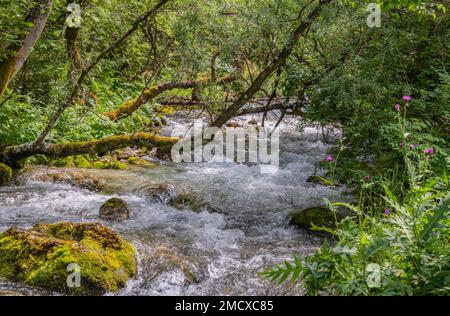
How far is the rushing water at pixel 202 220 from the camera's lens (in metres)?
4.68

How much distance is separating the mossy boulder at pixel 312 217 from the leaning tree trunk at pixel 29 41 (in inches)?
197

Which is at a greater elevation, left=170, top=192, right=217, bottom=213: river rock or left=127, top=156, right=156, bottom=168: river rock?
left=127, top=156, right=156, bottom=168: river rock

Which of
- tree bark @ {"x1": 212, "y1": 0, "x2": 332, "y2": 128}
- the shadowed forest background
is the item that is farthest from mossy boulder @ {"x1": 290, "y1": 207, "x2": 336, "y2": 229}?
tree bark @ {"x1": 212, "y1": 0, "x2": 332, "y2": 128}

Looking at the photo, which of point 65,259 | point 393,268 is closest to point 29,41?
point 65,259

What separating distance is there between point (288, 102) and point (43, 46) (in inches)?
203

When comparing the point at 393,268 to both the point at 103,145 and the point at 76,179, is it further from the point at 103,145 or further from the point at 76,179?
the point at 76,179

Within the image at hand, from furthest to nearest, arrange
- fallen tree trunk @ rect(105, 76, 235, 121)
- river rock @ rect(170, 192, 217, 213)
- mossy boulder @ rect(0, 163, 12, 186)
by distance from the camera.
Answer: mossy boulder @ rect(0, 163, 12, 186) < river rock @ rect(170, 192, 217, 213) < fallen tree trunk @ rect(105, 76, 235, 121)

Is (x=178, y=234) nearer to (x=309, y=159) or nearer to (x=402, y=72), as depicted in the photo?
(x=402, y=72)

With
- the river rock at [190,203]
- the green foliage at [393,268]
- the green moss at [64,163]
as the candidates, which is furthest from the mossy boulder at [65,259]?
the green moss at [64,163]

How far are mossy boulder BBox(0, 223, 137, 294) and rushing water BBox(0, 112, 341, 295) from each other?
0.50 feet

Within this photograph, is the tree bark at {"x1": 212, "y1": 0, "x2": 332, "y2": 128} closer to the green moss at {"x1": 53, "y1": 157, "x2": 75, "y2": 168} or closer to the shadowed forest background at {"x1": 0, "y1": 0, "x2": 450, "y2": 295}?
the shadowed forest background at {"x1": 0, "y1": 0, "x2": 450, "y2": 295}

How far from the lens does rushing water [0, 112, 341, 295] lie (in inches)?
184

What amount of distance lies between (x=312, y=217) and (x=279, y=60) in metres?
2.63
